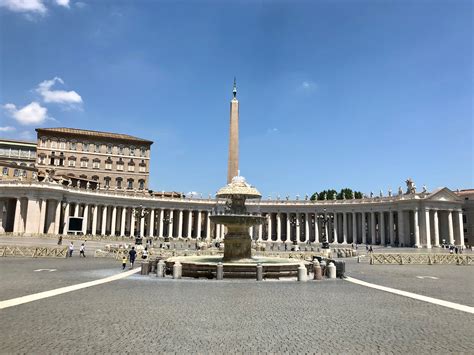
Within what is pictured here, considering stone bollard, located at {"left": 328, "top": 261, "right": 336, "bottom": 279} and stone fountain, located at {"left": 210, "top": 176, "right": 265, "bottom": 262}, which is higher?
stone fountain, located at {"left": 210, "top": 176, "right": 265, "bottom": 262}

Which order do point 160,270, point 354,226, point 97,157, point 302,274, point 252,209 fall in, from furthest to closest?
point 97,157, point 354,226, point 252,209, point 160,270, point 302,274

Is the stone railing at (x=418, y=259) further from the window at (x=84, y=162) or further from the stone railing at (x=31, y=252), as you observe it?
the window at (x=84, y=162)

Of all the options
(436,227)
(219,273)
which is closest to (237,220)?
(219,273)

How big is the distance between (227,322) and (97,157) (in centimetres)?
9254

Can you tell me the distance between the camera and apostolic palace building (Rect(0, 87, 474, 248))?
239ft

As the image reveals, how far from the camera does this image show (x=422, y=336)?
33.1 ft

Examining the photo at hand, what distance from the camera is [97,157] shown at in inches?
3797

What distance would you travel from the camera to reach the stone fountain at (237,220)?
26.1 metres

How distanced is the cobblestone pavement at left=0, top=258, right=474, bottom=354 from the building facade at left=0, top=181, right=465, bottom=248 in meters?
44.6

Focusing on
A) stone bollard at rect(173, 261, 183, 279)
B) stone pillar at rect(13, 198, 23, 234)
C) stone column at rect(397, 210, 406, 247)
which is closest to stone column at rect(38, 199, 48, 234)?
stone pillar at rect(13, 198, 23, 234)

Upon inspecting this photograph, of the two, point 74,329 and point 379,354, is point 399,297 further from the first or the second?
point 74,329

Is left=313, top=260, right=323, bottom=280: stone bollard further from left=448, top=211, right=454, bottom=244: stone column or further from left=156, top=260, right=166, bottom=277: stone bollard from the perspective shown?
left=448, top=211, right=454, bottom=244: stone column

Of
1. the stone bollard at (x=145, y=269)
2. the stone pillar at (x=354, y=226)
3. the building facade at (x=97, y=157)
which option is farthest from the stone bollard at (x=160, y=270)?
the building facade at (x=97, y=157)

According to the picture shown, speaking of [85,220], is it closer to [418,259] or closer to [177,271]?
[177,271]
